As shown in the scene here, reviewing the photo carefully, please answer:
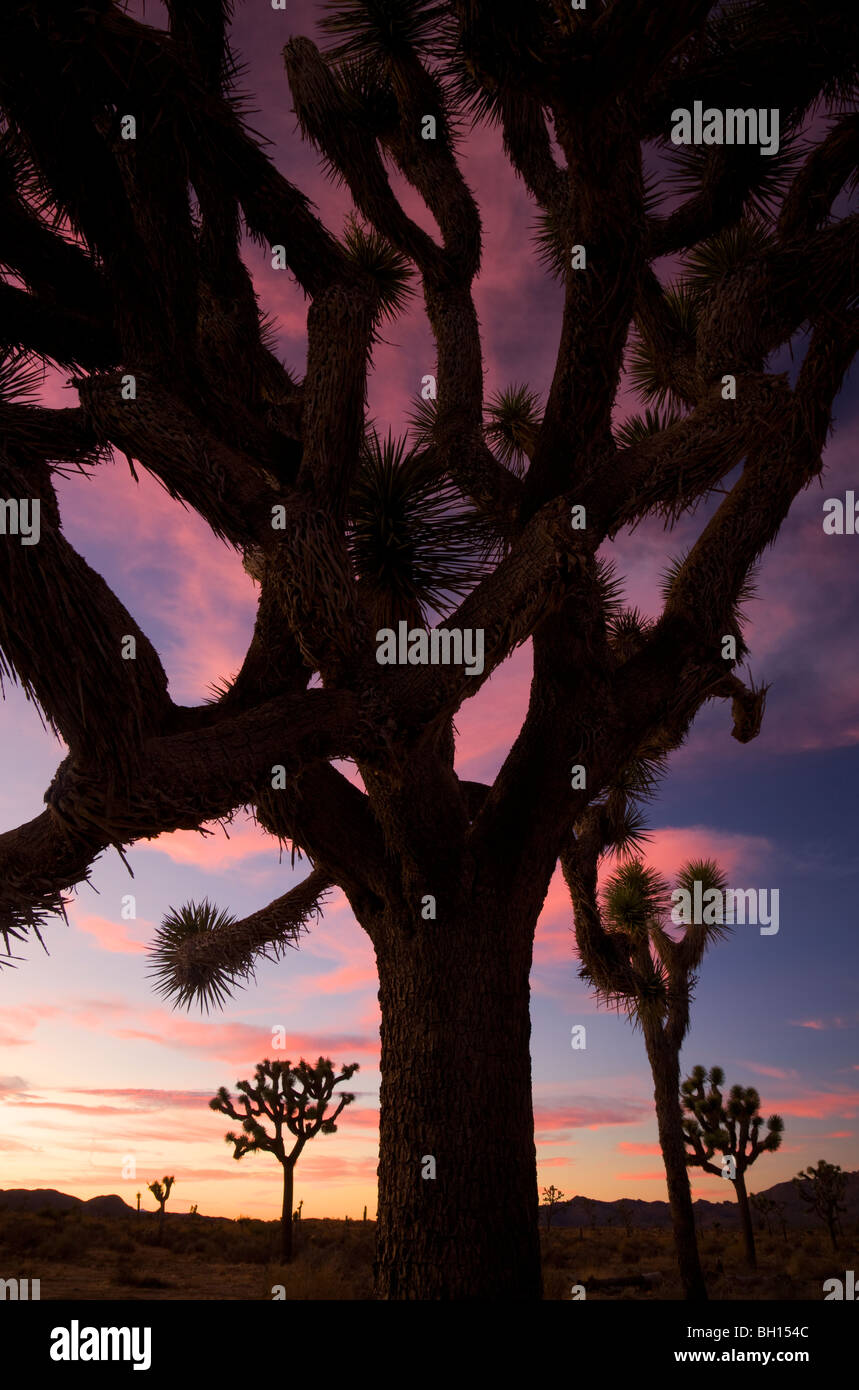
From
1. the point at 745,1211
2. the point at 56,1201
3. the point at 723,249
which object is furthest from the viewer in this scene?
the point at 56,1201

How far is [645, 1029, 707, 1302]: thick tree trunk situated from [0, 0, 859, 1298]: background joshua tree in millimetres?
7812

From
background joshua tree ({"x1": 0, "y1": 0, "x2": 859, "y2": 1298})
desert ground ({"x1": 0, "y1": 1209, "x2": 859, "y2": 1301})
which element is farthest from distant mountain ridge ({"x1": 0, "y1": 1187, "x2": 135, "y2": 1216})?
background joshua tree ({"x1": 0, "y1": 0, "x2": 859, "y2": 1298})

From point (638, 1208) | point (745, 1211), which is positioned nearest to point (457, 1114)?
point (745, 1211)

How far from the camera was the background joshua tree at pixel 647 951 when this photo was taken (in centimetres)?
887

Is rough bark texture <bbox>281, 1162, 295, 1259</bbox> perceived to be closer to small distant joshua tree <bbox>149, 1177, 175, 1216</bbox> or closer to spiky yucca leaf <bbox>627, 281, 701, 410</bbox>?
small distant joshua tree <bbox>149, 1177, 175, 1216</bbox>

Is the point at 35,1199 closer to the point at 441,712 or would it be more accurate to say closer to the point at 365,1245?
the point at 365,1245

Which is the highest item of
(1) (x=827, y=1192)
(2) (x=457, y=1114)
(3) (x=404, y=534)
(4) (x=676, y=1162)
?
(3) (x=404, y=534)

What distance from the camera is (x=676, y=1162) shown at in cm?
1123

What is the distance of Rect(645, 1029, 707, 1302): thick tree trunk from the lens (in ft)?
35.7

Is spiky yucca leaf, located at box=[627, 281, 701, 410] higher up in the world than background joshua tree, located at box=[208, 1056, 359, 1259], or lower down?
higher up

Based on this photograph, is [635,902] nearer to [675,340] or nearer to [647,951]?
[647,951]

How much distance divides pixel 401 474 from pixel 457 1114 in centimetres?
378

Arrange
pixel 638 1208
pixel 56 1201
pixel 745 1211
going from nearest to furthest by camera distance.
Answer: pixel 745 1211
pixel 56 1201
pixel 638 1208
